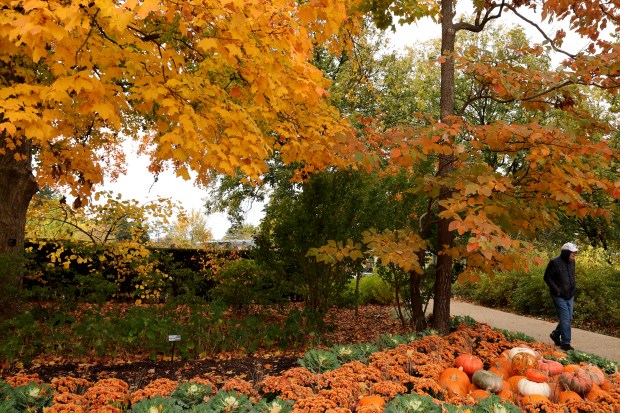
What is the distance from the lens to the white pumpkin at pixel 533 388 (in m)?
3.62

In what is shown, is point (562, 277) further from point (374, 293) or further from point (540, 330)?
point (374, 293)

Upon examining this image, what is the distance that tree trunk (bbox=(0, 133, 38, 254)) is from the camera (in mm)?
7109

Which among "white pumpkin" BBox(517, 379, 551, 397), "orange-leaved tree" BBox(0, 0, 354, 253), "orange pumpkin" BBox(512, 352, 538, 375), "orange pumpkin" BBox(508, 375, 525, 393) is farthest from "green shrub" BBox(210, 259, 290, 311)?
"white pumpkin" BBox(517, 379, 551, 397)

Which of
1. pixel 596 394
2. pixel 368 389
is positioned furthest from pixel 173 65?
pixel 596 394

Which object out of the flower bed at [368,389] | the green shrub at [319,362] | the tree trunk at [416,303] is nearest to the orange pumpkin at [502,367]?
the flower bed at [368,389]

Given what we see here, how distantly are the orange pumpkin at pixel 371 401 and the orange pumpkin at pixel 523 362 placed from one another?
1484 mm

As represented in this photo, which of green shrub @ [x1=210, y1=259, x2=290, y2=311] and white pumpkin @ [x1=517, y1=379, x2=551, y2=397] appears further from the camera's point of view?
green shrub @ [x1=210, y1=259, x2=290, y2=311]

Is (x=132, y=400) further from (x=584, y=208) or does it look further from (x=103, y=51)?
(x=584, y=208)

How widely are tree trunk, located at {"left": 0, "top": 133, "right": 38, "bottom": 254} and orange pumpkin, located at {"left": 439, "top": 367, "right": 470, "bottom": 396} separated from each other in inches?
244

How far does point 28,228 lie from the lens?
9188 millimetres

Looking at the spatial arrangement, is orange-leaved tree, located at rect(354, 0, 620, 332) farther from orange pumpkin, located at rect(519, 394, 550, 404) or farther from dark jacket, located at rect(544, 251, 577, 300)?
dark jacket, located at rect(544, 251, 577, 300)

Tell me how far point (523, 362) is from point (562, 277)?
3.55 metres

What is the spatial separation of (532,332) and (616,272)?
352 cm

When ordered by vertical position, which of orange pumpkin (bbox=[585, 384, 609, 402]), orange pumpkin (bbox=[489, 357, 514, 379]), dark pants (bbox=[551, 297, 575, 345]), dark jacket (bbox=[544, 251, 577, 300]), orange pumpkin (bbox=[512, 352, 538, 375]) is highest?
dark jacket (bbox=[544, 251, 577, 300])
